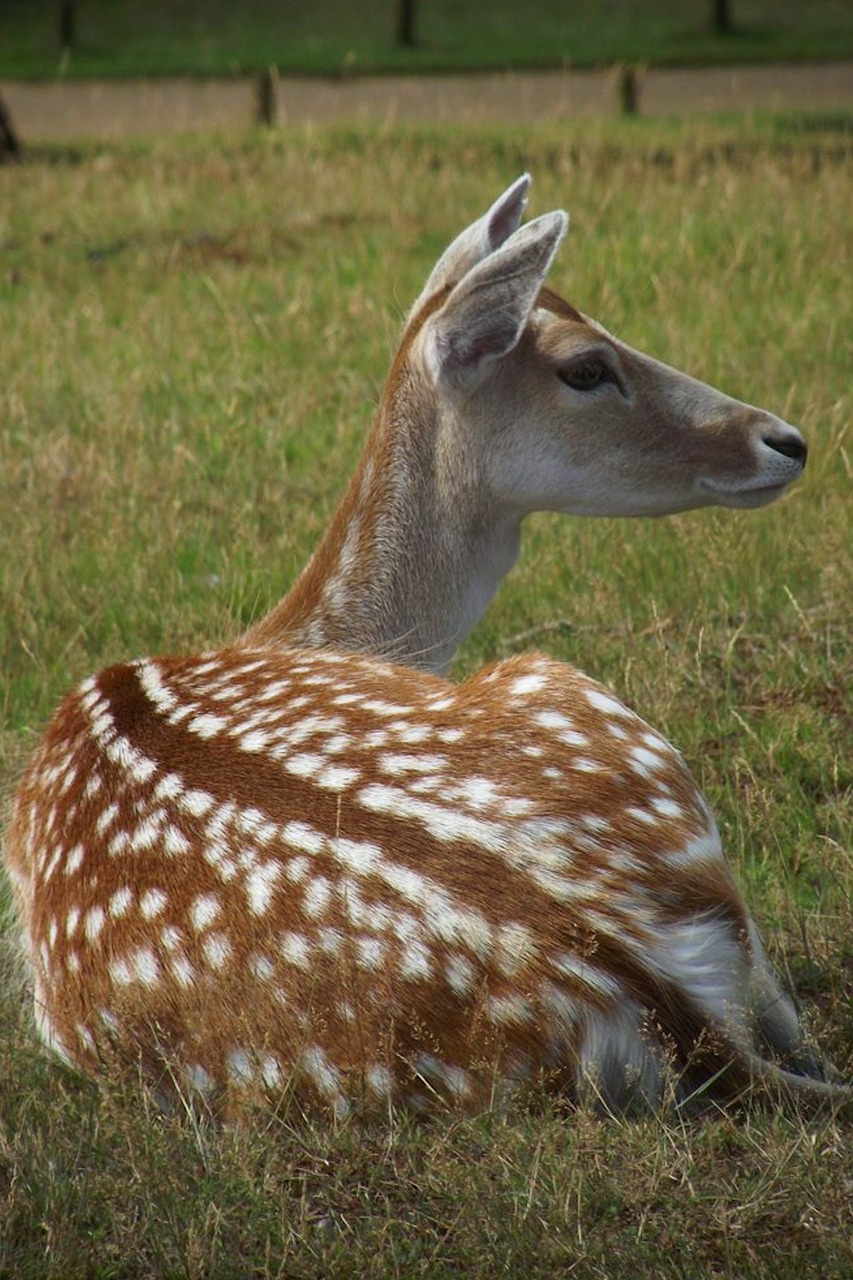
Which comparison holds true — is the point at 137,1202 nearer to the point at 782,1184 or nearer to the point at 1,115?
the point at 782,1184

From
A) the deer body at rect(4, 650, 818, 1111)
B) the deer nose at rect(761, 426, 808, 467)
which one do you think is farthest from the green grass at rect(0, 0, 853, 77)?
the deer body at rect(4, 650, 818, 1111)

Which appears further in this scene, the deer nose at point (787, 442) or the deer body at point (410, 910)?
the deer nose at point (787, 442)

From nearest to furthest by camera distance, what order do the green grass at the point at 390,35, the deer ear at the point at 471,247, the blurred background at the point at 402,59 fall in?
the deer ear at the point at 471,247 < the blurred background at the point at 402,59 < the green grass at the point at 390,35

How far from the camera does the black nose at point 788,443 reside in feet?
13.9

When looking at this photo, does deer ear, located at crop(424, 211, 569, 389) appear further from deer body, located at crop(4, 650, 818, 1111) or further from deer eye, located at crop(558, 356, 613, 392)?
deer body, located at crop(4, 650, 818, 1111)

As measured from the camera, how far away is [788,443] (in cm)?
425

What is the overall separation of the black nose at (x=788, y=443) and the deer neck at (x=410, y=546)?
25.9 inches

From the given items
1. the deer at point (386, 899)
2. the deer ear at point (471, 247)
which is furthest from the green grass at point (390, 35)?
the deer at point (386, 899)

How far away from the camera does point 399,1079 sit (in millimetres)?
2607

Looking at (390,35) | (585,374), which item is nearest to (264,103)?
(390,35)

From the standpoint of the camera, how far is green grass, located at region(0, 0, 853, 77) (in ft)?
73.6

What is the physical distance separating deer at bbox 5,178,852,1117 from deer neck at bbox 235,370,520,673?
644mm

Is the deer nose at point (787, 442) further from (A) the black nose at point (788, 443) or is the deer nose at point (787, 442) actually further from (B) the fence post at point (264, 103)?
(B) the fence post at point (264, 103)

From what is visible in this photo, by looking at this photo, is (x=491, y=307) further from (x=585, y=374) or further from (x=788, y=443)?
(x=788, y=443)
